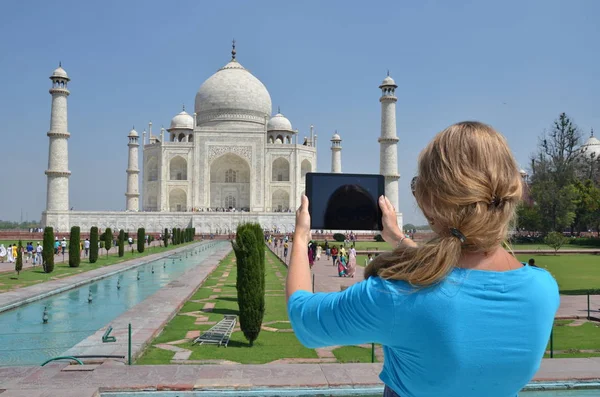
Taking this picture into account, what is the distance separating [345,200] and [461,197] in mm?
406

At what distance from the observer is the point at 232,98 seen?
40.7 meters

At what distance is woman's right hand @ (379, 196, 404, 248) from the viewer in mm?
1309

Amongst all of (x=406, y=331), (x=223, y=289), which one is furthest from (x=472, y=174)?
(x=223, y=289)

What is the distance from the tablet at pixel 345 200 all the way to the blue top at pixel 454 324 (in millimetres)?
347

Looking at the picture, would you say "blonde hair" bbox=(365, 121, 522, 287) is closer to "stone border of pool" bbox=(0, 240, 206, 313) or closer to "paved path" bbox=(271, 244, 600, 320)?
"paved path" bbox=(271, 244, 600, 320)

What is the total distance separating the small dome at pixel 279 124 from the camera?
138ft

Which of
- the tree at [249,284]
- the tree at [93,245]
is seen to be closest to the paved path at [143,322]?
the tree at [249,284]

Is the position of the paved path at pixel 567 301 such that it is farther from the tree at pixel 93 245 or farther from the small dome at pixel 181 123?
the small dome at pixel 181 123

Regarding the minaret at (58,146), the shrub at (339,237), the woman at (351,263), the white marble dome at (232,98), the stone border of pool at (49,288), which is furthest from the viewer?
the white marble dome at (232,98)

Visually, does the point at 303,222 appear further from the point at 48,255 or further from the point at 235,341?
the point at 48,255

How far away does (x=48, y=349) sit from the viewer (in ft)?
19.0

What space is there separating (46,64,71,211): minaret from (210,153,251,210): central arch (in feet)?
34.2

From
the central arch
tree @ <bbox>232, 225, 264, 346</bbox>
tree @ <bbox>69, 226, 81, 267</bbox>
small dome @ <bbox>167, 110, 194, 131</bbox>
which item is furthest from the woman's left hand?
small dome @ <bbox>167, 110, 194, 131</bbox>

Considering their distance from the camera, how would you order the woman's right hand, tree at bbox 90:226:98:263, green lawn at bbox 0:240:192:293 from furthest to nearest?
1. tree at bbox 90:226:98:263
2. green lawn at bbox 0:240:192:293
3. the woman's right hand
